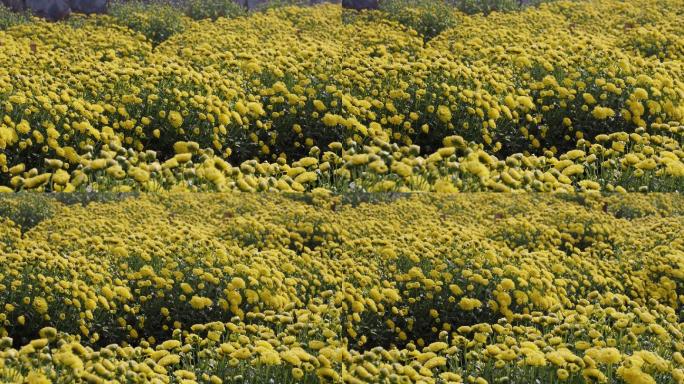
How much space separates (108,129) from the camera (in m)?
6.57

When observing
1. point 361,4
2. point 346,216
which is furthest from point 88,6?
point 346,216

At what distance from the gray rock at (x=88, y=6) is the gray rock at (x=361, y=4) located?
10.0 ft

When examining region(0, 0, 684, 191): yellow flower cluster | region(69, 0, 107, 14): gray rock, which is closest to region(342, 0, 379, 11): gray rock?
region(69, 0, 107, 14): gray rock

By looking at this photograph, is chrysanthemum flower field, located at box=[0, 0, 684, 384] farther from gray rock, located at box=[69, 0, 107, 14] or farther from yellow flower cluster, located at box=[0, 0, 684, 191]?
gray rock, located at box=[69, 0, 107, 14]

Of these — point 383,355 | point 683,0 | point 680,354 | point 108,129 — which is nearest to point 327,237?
point 108,129

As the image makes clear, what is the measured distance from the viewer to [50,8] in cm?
1220

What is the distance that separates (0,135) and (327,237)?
2.64 m

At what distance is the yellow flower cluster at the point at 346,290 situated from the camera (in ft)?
16.4

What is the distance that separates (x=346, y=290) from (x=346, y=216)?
88 centimetres

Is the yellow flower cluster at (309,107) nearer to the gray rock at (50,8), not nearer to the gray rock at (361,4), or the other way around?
the gray rock at (50,8)

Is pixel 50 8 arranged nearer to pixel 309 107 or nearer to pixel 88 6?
pixel 88 6

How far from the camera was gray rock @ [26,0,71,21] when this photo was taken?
12.1 m

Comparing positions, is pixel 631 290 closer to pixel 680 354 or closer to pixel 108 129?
pixel 680 354

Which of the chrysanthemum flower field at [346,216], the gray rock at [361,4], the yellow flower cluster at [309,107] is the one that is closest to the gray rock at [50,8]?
the yellow flower cluster at [309,107]
